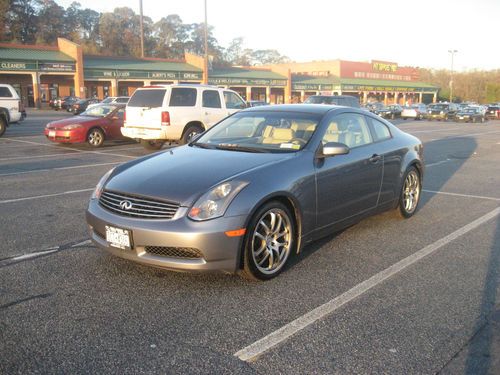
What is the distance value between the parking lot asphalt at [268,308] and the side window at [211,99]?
888cm

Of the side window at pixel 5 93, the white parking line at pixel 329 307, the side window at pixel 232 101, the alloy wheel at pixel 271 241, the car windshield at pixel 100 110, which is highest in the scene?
the side window at pixel 5 93

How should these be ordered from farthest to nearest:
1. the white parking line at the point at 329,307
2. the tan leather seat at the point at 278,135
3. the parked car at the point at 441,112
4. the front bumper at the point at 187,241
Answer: the parked car at the point at 441,112 < the tan leather seat at the point at 278,135 < the front bumper at the point at 187,241 < the white parking line at the point at 329,307

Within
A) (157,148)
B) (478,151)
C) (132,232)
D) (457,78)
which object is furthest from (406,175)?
(457,78)

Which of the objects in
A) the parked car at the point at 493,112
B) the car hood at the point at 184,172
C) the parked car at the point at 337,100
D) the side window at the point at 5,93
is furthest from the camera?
the parked car at the point at 493,112

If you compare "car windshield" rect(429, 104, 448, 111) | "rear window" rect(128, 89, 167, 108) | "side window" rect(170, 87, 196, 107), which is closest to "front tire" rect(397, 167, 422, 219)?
"side window" rect(170, 87, 196, 107)

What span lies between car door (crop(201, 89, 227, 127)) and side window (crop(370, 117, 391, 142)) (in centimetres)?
870

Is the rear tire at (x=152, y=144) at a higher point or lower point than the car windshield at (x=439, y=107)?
lower

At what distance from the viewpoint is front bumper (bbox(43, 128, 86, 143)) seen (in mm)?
15227

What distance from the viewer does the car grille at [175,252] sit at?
12.8 feet

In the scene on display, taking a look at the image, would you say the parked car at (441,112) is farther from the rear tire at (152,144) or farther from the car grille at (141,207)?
the car grille at (141,207)

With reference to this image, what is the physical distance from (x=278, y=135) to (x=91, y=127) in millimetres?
11761

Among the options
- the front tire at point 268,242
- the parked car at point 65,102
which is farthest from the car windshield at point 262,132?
the parked car at point 65,102

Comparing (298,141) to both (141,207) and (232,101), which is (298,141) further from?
(232,101)

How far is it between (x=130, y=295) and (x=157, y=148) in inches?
454
